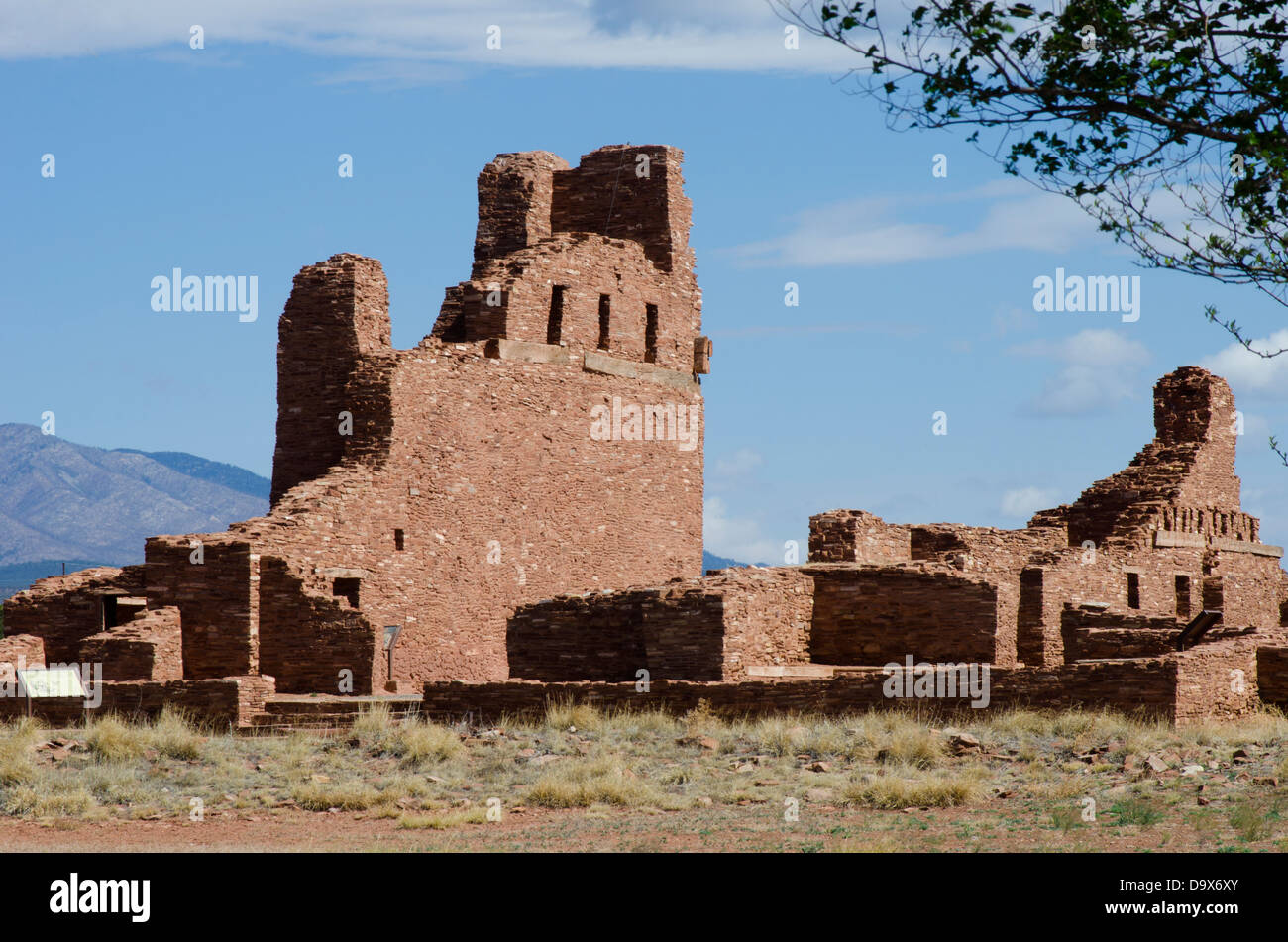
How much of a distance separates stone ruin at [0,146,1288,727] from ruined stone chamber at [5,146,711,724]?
5 cm

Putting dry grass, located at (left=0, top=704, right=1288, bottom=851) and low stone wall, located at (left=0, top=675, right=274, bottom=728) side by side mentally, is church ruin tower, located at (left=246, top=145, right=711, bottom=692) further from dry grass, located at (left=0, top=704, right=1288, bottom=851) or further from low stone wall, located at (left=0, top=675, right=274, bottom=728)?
dry grass, located at (left=0, top=704, right=1288, bottom=851)

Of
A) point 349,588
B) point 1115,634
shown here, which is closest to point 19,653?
point 349,588

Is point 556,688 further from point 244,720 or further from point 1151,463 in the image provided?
point 1151,463

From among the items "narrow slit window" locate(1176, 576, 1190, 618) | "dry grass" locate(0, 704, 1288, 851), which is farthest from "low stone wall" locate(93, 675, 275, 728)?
"narrow slit window" locate(1176, 576, 1190, 618)

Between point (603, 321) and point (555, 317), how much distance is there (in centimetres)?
137

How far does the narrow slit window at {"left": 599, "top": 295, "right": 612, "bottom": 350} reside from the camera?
3216 centimetres

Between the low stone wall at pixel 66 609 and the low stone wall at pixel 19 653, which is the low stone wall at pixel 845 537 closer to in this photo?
the low stone wall at pixel 66 609

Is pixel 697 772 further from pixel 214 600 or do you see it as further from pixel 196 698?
pixel 214 600

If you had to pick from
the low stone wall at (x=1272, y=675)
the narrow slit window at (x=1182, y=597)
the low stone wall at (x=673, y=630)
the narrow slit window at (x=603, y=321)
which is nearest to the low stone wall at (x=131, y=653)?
the low stone wall at (x=673, y=630)

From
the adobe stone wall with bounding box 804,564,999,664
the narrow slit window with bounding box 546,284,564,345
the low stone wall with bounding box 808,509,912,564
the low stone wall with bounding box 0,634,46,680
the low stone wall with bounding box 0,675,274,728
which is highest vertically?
the narrow slit window with bounding box 546,284,564,345

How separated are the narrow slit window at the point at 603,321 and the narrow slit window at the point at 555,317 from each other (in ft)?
3.91

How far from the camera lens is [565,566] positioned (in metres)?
31.2

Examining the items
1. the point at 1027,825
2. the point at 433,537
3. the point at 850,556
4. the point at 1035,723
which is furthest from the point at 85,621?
the point at 1027,825
